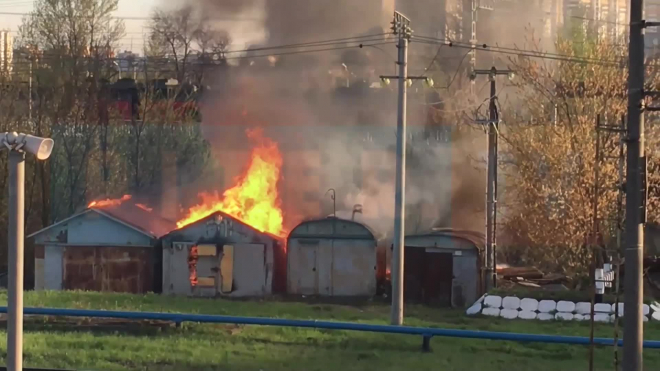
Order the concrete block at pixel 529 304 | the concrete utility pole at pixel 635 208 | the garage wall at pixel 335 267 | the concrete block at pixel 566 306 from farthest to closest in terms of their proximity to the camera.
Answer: the garage wall at pixel 335 267, the concrete block at pixel 529 304, the concrete block at pixel 566 306, the concrete utility pole at pixel 635 208

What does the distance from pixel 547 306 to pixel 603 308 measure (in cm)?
107

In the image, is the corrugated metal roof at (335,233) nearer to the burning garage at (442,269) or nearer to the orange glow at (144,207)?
the burning garage at (442,269)

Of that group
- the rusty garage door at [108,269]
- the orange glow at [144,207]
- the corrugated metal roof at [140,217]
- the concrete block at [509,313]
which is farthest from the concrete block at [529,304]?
the orange glow at [144,207]

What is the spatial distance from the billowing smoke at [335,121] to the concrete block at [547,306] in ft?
38.8

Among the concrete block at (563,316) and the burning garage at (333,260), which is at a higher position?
the burning garage at (333,260)

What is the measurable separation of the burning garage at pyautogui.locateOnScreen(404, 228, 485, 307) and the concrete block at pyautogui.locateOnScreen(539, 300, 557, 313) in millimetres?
2866

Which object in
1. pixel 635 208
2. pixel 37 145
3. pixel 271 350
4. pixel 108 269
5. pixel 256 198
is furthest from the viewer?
pixel 256 198

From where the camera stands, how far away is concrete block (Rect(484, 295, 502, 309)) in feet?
54.8

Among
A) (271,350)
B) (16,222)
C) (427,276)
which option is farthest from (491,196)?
(16,222)

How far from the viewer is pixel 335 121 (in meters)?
29.7

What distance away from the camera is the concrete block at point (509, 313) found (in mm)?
16312

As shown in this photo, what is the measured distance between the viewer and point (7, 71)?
29938 mm

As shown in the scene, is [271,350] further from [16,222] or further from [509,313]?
[509,313]

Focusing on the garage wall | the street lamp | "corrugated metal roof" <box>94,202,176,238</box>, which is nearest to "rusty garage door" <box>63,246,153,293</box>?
"corrugated metal roof" <box>94,202,176,238</box>
